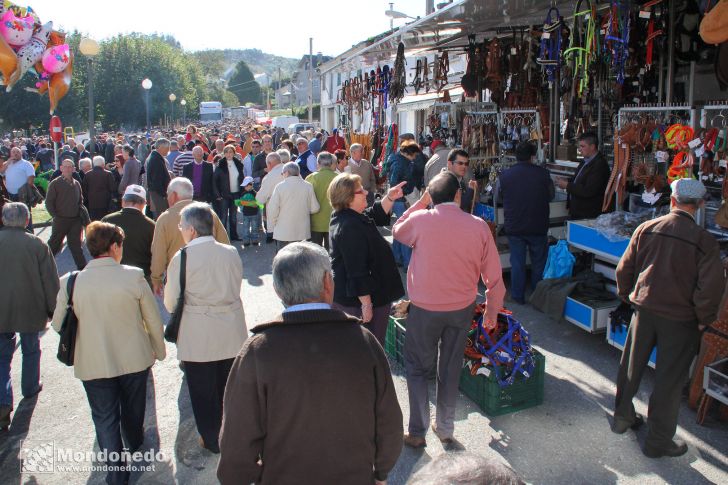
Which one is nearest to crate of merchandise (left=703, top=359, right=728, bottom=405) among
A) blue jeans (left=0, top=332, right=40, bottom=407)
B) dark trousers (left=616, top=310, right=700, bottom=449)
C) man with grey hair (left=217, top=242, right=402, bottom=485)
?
dark trousers (left=616, top=310, right=700, bottom=449)

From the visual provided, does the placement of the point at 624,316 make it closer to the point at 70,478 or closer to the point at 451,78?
the point at 70,478

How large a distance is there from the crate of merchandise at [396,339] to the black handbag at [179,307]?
199cm

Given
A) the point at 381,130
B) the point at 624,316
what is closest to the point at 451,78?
the point at 381,130

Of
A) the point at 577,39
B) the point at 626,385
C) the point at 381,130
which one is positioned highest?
the point at 577,39

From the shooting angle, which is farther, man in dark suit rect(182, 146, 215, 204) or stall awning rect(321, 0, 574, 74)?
man in dark suit rect(182, 146, 215, 204)

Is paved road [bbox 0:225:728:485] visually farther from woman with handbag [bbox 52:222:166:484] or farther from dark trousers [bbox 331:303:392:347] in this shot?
dark trousers [bbox 331:303:392:347]

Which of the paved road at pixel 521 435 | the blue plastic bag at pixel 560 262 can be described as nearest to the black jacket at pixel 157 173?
the paved road at pixel 521 435

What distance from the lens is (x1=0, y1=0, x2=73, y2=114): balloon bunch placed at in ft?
30.5

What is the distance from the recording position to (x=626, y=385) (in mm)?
4082

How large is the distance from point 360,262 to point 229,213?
7.02 metres

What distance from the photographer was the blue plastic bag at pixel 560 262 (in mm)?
6383

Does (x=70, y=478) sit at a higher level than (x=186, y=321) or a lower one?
lower

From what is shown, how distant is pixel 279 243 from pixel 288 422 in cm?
516

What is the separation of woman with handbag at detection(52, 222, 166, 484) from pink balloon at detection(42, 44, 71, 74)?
8.32m
